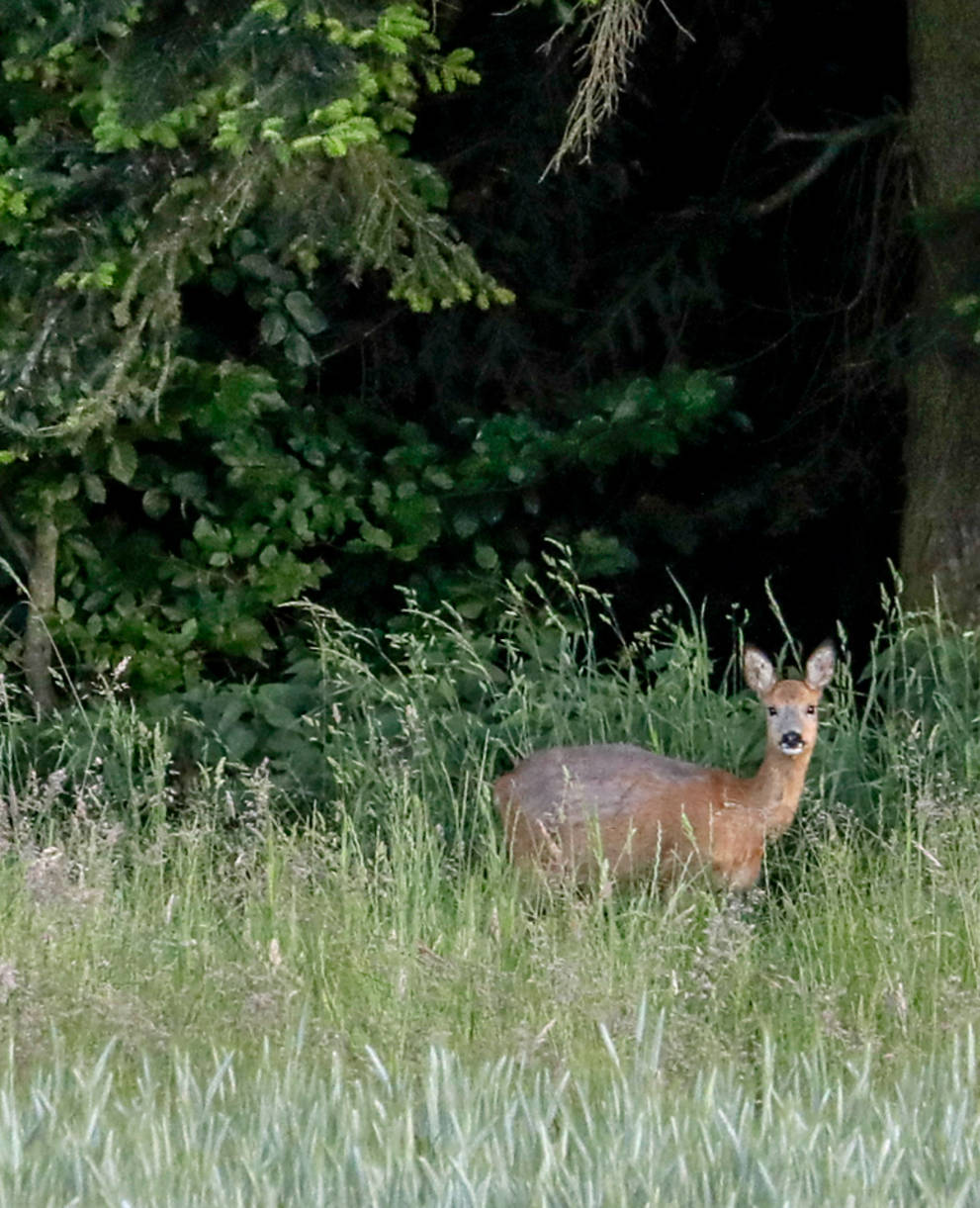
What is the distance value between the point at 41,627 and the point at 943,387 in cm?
401

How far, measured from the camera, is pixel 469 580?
10.3 metres

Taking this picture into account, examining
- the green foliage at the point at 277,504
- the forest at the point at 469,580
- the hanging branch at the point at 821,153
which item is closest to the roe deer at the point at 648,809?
the forest at the point at 469,580

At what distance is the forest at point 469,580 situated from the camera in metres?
4.62

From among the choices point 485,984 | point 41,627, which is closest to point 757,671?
point 485,984

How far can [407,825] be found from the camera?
6.75 m

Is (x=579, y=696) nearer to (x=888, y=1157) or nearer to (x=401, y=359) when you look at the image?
(x=401, y=359)

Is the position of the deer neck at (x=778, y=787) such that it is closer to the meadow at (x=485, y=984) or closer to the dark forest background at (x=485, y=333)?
the meadow at (x=485, y=984)

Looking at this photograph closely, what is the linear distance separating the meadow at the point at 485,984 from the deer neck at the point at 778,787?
94mm

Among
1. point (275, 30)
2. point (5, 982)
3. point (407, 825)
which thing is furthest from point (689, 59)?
point (5, 982)

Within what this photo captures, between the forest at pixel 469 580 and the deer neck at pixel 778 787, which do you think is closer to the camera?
the forest at pixel 469 580

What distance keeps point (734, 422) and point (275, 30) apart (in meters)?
3.96

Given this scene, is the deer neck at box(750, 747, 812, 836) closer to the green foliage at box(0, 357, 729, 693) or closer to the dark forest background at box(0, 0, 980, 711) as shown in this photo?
the dark forest background at box(0, 0, 980, 711)

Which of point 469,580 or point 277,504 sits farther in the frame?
point 469,580

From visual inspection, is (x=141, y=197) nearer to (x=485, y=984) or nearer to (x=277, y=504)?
(x=277, y=504)
